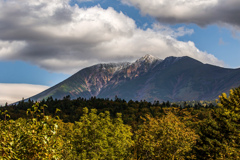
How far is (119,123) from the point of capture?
71.6 metres

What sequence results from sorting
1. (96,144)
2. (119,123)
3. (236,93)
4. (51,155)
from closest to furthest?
1. (51,155)
2. (96,144)
3. (236,93)
4. (119,123)

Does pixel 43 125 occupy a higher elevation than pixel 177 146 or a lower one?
higher

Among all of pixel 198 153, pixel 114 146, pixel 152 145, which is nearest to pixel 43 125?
pixel 152 145

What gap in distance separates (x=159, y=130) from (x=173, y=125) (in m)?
2.06

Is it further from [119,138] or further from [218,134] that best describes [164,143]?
[119,138]

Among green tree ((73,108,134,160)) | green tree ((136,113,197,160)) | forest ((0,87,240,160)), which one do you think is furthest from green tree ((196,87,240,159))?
green tree ((73,108,134,160))

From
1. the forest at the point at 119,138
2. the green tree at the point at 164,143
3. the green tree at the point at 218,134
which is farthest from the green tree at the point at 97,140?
the green tree at the point at 164,143

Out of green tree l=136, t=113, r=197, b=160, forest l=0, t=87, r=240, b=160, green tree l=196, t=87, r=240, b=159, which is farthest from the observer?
green tree l=196, t=87, r=240, b=159

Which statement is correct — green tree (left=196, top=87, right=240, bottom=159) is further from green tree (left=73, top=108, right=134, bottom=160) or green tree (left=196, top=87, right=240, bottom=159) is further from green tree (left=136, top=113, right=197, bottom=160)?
green tree (left=73, top=108, right=134, bottom=160)

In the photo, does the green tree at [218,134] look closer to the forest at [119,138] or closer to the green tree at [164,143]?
the forest at [119,138]

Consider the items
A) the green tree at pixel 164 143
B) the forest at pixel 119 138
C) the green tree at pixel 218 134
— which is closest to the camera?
the forest at pixel 119 138

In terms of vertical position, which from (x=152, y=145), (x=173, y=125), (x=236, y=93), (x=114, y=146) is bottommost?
(x=114, y=146)

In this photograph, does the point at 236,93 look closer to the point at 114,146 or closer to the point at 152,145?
the point at 114,146

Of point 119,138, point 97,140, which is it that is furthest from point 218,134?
point 97,140
